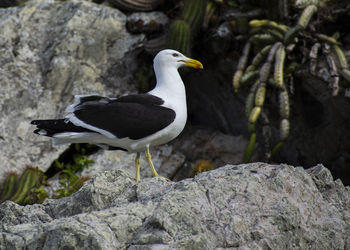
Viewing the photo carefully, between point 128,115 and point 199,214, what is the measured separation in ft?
6.60

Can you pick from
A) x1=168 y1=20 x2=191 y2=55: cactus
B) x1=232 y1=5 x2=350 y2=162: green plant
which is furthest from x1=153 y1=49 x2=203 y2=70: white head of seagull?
x1=168 y1=20 x2=191 y2=55: cactus

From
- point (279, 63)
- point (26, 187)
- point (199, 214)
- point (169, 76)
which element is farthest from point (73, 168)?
point (199, 214)

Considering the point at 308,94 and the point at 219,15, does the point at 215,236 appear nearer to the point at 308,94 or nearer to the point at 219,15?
the point at 308,94

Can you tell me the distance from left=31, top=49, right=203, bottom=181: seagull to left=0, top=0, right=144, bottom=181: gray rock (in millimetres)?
2321

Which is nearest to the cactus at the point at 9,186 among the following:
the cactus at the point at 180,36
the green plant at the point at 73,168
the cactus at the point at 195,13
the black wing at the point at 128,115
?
the green plant at the point at 73,168

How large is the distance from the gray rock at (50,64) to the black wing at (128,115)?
2.38 metres

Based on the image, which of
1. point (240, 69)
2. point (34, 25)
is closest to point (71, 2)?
point (34, 25)

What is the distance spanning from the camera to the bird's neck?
559cm

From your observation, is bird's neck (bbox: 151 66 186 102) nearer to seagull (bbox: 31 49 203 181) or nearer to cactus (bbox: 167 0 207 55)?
seagull (bbox: 31 49 203 181)

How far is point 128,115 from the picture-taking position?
5.28 m

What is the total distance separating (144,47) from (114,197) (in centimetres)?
438

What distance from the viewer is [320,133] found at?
24.7ft

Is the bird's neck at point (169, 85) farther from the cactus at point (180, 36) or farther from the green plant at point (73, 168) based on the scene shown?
the green plant at point (73, 168)

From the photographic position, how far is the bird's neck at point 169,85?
5.59 metres
